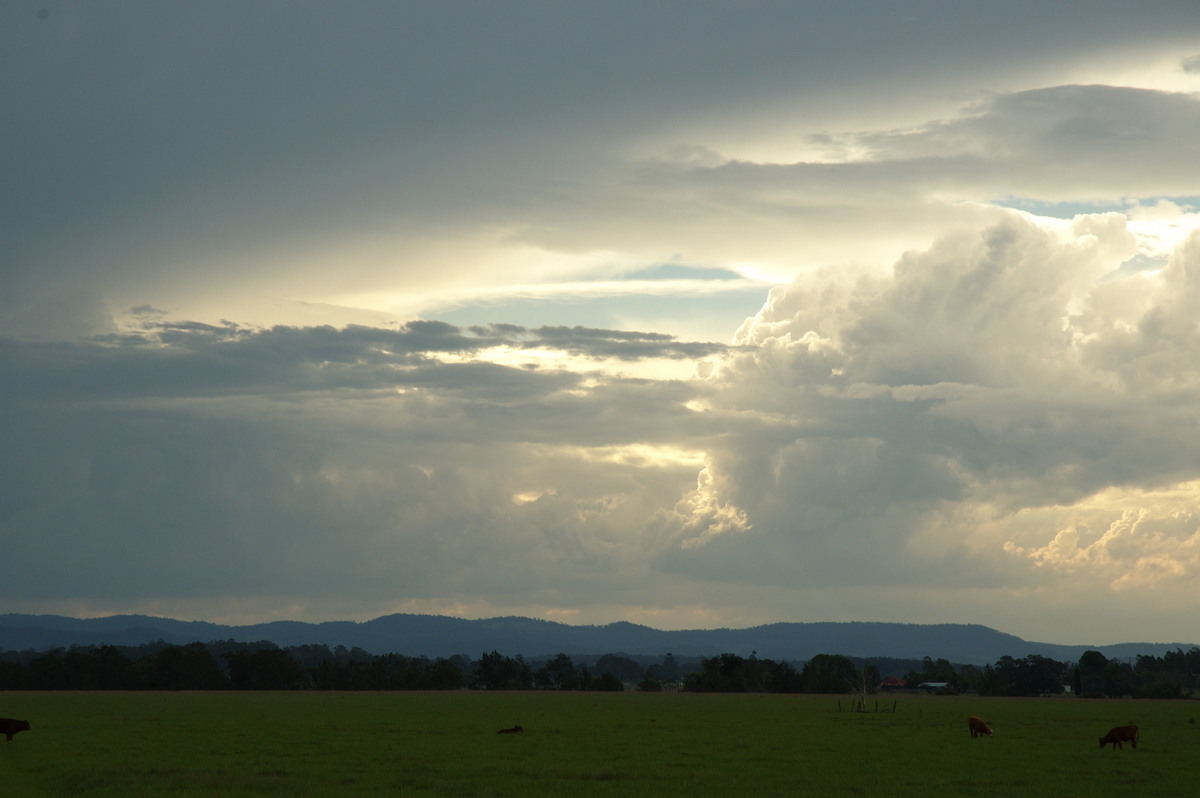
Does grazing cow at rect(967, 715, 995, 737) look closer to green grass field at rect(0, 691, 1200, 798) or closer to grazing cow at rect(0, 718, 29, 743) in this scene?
green grass field at rect(0, 691, 1200, 798)

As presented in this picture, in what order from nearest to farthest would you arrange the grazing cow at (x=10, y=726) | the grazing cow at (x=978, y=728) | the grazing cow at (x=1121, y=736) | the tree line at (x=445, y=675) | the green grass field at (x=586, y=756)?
the green grass field at (x=586, y=756) → the grazing cow at (x=1121, y=736) → the grazing cow at (x=10, y=726) → the grazing cow at (x=978, y=728) → the tree line at (x=445, y=675)

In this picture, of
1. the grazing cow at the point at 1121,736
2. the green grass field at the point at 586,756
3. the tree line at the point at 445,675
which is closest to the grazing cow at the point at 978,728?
the green grass field at the point at 586,756

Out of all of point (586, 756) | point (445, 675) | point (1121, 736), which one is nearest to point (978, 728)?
point (1121, 736)

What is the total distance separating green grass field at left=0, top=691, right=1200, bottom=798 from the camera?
119ft

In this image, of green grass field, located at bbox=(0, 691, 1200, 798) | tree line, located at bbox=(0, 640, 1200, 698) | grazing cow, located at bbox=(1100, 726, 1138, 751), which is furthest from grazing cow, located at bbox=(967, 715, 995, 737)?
tree line, located at bbox=(0, 640, 1200, 698)

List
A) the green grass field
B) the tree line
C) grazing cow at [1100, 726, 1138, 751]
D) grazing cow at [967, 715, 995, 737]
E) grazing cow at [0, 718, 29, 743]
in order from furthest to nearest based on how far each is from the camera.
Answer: the tree line → grazing cow at [967, 715, 995, 737] → grazing cow at [0, 718, 29, 743] → grazing cow at [1100, 726, 1138, 751] → the green grass field

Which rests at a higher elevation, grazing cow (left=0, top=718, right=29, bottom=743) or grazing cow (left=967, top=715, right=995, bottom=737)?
grazing cow (left=967, top=715, right=995, bottom=737)

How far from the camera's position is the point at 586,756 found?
45.9 metres

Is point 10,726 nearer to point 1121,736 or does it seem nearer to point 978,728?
point 978,728

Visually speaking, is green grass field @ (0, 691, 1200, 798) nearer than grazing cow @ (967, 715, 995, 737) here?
Yes

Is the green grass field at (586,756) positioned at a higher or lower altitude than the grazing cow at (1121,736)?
lower

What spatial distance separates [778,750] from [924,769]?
27.5ft

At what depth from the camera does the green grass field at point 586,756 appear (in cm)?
3631

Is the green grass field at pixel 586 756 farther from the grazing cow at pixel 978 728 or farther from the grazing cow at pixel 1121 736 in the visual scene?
the grazing cow at pixel 978 728
